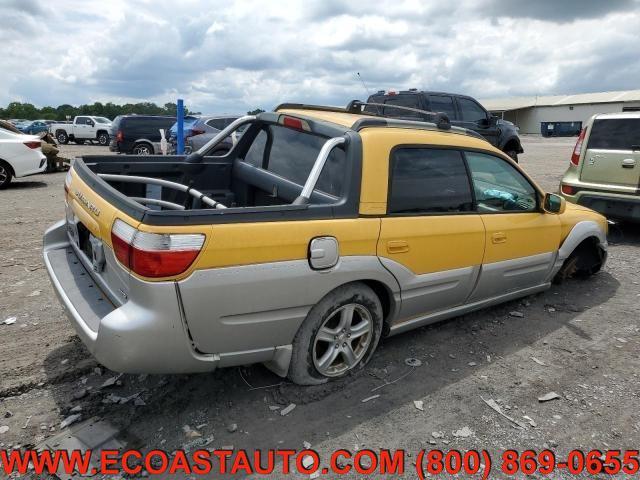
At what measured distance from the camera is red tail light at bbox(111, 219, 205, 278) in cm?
239

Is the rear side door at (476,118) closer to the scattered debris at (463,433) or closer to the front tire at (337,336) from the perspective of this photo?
the front tire at (337,336)

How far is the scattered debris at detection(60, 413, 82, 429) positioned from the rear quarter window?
7317 mm

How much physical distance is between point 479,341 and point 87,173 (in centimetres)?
320

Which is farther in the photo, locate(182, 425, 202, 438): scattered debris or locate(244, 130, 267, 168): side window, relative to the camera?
locate(244, 130, 267, 168): side window

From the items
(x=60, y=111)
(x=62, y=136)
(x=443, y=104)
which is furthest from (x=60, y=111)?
(x=443, y=104)

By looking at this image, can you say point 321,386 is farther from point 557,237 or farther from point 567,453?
point 557,237

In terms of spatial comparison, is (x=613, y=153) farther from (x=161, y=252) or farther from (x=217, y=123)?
(x=217, y=123)

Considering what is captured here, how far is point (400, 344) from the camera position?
3.88 m

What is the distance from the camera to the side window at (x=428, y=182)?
327 centimetres

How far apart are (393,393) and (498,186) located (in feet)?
6.72

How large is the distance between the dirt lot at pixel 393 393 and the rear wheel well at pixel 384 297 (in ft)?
1.00

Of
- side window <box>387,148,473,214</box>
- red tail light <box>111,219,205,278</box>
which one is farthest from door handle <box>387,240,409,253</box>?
red tail light <box>111,219,205,278</box>

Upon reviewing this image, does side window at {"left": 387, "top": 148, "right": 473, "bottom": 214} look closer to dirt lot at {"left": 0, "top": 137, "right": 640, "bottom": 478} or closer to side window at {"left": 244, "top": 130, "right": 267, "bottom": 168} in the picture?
dirt lot at {"left": 0, "top": 137, "right": 640, "bottom": 478}

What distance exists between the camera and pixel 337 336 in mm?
3164
